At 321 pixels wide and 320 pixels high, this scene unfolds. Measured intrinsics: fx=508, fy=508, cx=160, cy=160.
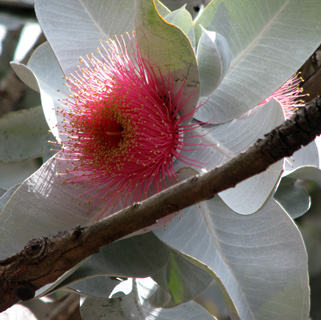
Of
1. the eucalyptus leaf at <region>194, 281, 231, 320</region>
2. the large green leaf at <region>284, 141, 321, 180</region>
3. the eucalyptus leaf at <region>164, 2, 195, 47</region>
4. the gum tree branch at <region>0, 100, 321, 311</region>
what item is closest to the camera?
the gum tree branch at <region>0, 100, 321, 311</region>

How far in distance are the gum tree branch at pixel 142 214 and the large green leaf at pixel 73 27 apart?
441 mm

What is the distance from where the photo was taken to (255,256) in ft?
3.05

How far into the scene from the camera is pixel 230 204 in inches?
31.7

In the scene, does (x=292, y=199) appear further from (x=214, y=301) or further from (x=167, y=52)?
(x=214, y=301)

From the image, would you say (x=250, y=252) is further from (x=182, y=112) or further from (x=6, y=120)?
(x=6, y=120)

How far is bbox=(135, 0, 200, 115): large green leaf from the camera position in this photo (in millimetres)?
763

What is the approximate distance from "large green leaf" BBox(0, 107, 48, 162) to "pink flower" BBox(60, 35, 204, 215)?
1.34ft

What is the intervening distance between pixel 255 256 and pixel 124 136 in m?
0.33

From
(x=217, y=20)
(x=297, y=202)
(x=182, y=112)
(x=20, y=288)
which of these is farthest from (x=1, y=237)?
(x=297, y=202)

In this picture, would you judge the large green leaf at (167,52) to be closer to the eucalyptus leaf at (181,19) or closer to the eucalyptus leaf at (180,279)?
the eucalyptus leaf at (181,19)

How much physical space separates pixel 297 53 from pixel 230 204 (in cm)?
28

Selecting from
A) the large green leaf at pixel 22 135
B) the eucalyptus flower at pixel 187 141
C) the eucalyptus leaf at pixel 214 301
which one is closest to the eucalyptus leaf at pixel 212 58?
the eucalyptus flower at pixel 187 141

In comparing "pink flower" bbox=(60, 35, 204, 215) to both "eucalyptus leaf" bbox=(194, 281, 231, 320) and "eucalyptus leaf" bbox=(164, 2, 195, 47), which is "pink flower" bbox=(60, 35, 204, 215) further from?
"eucalyptus leaf" bbox=(194, 281, 231, 320)

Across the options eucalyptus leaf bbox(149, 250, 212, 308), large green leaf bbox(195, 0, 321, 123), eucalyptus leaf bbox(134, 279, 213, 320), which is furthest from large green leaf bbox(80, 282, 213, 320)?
large green leaf bbox(195, 0, 321, 123)
